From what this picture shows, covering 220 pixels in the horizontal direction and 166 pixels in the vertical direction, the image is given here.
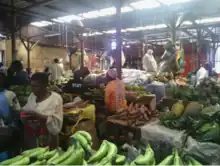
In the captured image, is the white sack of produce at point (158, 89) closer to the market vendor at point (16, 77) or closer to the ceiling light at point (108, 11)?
the ceiling light at point (108, 11)

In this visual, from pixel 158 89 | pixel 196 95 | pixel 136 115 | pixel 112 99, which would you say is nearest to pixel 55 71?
pixel 158 89

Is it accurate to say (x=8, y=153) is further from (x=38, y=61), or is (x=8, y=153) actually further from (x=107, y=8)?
(x=38, y=61)

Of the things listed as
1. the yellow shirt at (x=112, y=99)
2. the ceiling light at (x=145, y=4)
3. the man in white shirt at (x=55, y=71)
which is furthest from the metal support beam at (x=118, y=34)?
the man in white shirt at (x=55, y=71)

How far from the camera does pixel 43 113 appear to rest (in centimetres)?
280

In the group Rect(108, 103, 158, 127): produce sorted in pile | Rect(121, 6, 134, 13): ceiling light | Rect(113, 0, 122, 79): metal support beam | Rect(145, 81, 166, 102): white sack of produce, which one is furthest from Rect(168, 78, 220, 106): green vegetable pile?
Rect(121, 6, 134, 13): ceiling light

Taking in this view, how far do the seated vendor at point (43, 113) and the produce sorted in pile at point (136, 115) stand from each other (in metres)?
1.25

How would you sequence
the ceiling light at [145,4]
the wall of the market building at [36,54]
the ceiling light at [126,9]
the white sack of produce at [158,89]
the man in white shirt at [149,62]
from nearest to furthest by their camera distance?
the ceiling light at [145,4]
the ceiling light at [126,9]
the white sack of produce at [158,89]
the man in white shirt at [149,62]
the wall of the market building at [36,54]

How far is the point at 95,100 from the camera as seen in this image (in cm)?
527

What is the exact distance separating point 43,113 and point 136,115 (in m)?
1.59

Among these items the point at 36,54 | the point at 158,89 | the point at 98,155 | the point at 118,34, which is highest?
the point at 36,54

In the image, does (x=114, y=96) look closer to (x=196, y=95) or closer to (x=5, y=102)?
(x=196, y=95)

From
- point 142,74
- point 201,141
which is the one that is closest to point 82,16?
point 142,74

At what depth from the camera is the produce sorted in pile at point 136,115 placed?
11.9 ft

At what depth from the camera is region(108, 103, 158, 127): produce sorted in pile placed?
3637 millimetres
